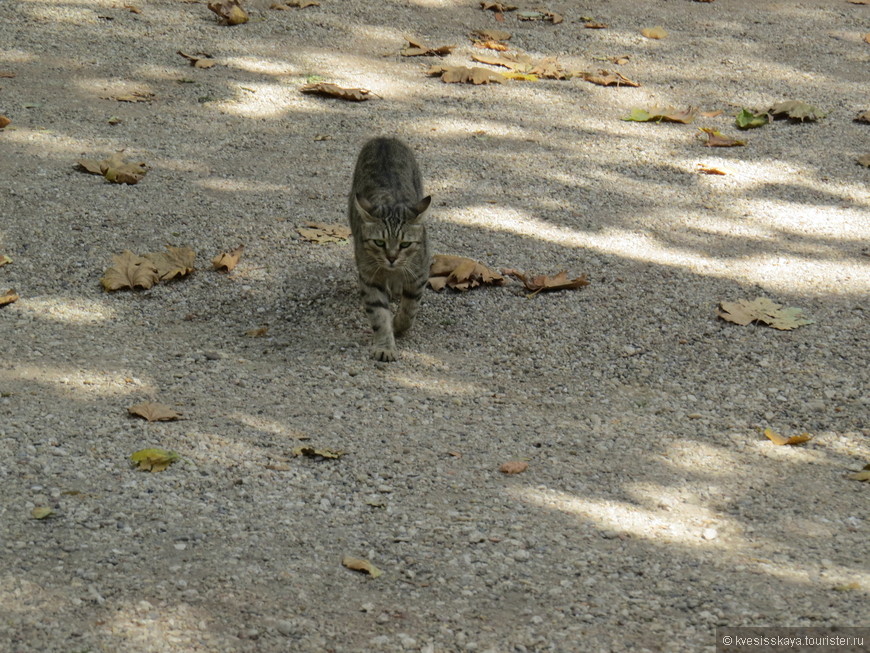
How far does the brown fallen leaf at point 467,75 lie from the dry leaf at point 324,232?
285 centimetres

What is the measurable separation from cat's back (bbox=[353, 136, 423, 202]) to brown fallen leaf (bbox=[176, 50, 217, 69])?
3339mm

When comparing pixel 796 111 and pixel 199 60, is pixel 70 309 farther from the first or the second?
pixel 796 111

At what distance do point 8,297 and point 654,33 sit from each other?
6.81m

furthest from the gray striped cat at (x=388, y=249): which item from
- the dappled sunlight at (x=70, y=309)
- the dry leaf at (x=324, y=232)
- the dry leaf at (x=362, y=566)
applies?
the dry leaf at (x=362, y=566)

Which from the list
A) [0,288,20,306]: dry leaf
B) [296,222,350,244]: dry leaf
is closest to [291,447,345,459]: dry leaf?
[0,288,20,306]: dry leaf

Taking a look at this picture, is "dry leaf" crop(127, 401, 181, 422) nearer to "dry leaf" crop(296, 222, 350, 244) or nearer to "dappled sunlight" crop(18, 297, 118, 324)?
"dappled sunlight" crop(18, 297, 118, 324)

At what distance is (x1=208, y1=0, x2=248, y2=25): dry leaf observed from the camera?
980 cm

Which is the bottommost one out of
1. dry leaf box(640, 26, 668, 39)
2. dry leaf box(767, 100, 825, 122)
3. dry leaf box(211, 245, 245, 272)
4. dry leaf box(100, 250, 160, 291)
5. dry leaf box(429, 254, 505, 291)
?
dry leaf box(100, 250, 160, 291)

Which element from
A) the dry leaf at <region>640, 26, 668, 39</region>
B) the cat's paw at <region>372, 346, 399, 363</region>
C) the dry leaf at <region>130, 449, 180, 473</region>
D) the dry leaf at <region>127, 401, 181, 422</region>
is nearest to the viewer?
the dry leaf at <region>130, 449, 180, 473</region>

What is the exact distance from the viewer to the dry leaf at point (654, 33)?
33.1ft

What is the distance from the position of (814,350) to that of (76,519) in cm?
365

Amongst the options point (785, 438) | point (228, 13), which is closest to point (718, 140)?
point (785, 438)

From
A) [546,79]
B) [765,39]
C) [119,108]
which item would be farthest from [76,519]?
[765,39]

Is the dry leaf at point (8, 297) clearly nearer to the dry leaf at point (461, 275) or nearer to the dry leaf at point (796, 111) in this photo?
the dry leaf at point (461, 275)
